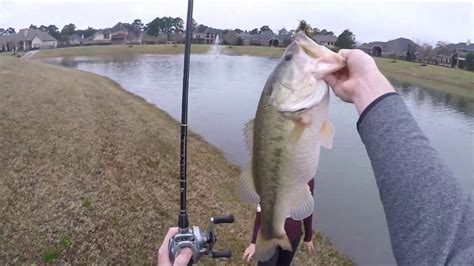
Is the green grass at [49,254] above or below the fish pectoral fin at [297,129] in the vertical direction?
below

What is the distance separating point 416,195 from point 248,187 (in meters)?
0.72

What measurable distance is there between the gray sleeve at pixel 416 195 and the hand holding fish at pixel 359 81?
0.24 ft

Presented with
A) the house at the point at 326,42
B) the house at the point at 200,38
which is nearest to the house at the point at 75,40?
the house at the point at 200,38

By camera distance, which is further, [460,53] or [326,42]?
[460,53]

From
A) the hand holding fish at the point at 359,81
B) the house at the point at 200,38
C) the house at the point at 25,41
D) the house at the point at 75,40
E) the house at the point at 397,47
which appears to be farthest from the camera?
the house at the point at 75,40

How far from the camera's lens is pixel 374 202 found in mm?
7906

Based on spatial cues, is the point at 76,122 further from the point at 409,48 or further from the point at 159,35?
the point at 159,35

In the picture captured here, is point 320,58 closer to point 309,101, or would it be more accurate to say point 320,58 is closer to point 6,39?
point 309,101

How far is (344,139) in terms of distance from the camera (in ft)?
38.0

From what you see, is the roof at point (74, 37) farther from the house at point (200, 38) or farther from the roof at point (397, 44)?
the roof at point (397, 44)

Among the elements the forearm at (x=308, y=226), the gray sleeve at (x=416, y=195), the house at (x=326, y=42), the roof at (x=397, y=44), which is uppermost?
the roof at (x=397, y=44)

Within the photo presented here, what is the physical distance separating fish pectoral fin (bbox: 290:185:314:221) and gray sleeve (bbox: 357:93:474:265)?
49 cm

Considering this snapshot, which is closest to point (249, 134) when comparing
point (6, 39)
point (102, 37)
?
point (6, 39)

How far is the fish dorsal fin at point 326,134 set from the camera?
1.34 metres
